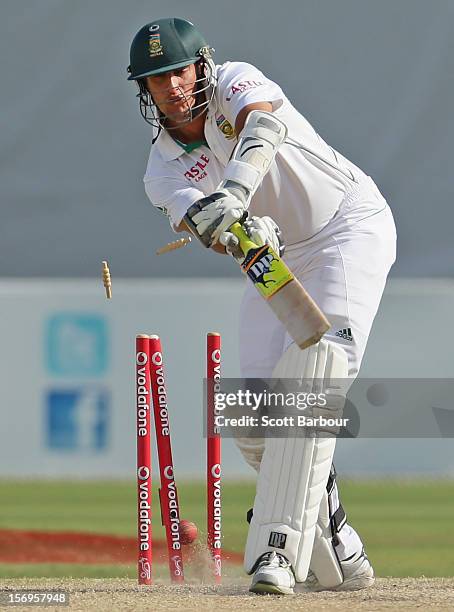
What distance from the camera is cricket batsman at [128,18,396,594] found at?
10.9ft

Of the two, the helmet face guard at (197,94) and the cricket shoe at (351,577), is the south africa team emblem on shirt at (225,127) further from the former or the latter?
the cricket shoe at (351,577)

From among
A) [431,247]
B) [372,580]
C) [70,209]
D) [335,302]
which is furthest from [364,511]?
[335,302]

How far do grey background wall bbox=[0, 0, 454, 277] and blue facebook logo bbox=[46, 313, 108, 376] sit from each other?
2.39 ft

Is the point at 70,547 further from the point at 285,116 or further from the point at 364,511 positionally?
the point at 285,116

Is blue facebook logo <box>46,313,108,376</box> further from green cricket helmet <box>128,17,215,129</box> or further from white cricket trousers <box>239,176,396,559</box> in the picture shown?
green cricket helmet <box>128,17,215,129</box>

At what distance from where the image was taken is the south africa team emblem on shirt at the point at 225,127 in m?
3.54

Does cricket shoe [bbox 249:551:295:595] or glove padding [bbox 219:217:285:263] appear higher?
glove padding [bbox 219:217:285:263]

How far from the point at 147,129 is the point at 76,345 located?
4.80 ft

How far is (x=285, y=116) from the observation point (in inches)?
141

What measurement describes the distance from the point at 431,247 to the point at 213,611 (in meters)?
4.75

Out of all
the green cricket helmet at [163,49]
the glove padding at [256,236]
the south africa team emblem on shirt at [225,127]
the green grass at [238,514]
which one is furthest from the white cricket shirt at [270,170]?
the green grass at [238,514]

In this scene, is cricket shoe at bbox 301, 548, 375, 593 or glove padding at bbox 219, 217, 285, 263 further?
cricket shoe at bbox 301, 548, 375, 593

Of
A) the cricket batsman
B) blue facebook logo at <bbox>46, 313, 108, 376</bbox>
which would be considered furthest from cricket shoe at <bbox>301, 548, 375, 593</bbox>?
blue facebook logo at <bbox>46, 313, 108, 376</bbox>

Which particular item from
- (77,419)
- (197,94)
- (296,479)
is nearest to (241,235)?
(197,94)
